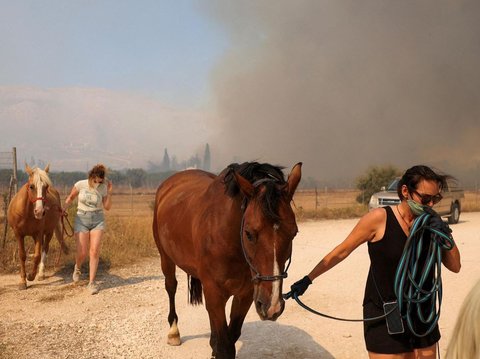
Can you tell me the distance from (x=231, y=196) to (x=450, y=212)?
15039mm

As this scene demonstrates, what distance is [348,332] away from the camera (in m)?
5.20

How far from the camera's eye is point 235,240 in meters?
3.56

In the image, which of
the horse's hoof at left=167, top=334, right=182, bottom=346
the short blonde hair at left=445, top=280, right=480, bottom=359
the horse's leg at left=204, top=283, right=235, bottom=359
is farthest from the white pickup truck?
Answer: the short blonde hair at left=445, top=280, right=480, bottom=359

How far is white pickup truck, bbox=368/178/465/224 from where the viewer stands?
49.3 feet

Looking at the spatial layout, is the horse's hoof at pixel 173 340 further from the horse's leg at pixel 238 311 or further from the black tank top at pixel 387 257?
the black tank top at pixel 387 257

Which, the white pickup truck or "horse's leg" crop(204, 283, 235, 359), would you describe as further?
the white pickup truck

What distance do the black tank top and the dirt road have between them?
2097 millimetres

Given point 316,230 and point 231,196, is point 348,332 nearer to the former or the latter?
point 231,196

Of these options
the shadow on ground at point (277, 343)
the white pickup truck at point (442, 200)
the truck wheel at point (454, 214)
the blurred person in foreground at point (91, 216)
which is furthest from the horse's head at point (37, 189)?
the truck wheel at point (454, 214)

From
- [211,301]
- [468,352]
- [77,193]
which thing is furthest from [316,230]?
[468,352]

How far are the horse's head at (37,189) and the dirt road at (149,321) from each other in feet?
4.34

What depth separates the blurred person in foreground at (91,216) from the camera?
758 cm

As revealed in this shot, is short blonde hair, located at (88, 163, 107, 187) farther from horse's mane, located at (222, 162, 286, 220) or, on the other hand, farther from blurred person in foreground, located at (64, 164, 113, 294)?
horse's mane, located at (222, 162, 286, 220)

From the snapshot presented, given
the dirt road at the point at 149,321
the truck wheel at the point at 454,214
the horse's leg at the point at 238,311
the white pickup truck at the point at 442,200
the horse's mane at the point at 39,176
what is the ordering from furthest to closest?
the truck wheel at the point at 454,214
the white pickup truck at the point at 442,200
the horse's mane at the point at 39,176
the dirt road at the point at 149,321
the horse's leg at the point at 238,311
